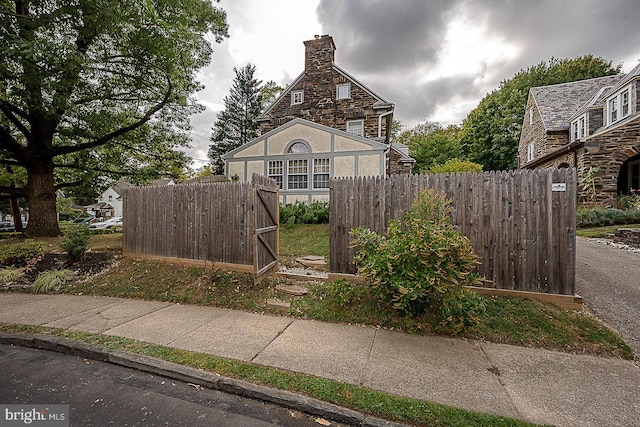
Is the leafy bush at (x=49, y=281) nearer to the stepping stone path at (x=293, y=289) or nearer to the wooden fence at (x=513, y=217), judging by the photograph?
the stepping stone path at (x=293, y=289)

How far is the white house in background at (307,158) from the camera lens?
1205cm

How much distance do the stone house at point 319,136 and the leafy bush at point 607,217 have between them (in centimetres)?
822

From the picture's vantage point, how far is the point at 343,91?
54.2ft

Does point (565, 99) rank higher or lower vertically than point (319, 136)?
higher

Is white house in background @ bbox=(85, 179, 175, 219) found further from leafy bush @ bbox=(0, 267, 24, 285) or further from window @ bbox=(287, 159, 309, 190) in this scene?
leafy bush @ bbox=(0, 267, 24, 285)

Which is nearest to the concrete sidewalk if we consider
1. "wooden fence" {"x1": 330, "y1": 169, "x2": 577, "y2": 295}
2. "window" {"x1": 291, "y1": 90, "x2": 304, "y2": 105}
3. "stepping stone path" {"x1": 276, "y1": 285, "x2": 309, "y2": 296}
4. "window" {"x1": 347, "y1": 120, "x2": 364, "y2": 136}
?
"stepping stone path" {"x1": 276, "y1": 285, "x2": 309, "y2": 296}

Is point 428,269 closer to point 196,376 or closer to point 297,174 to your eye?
point 196,376

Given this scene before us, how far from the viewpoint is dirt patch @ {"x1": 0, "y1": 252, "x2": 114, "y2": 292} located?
5.67 meters

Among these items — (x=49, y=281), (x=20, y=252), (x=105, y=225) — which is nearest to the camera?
(x=49, y=281)

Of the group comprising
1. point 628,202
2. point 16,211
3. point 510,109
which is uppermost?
point 510,109

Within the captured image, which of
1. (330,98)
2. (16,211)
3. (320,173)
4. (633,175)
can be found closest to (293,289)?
(320,173)

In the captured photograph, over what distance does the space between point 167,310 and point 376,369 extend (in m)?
3.62

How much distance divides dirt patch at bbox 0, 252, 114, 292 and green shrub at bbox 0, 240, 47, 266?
0.29 m

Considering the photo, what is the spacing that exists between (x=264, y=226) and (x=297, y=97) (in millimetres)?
14345
